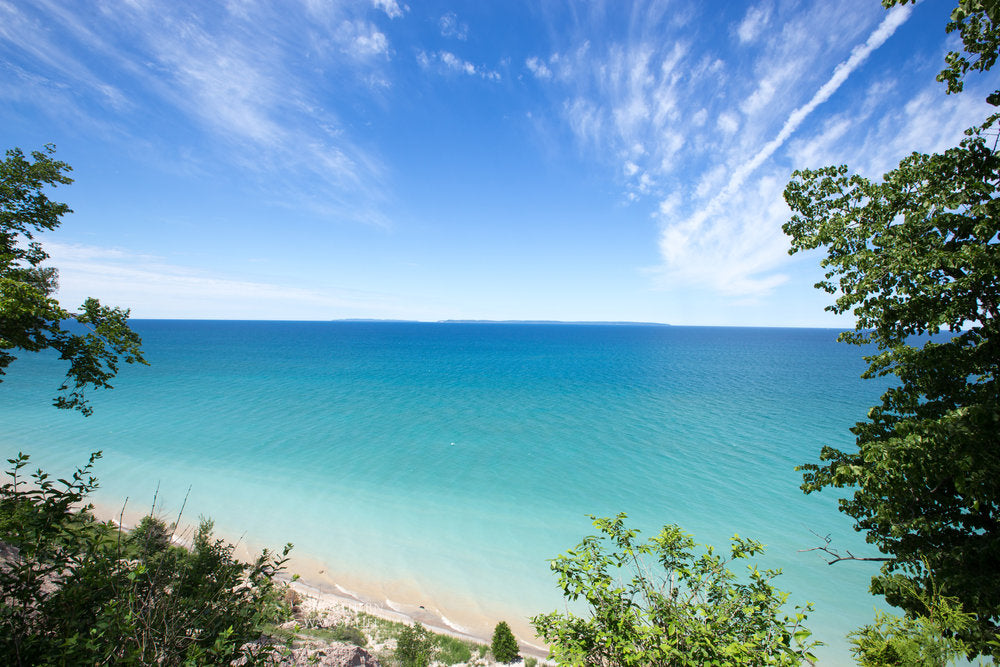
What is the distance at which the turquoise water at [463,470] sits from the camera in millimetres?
15297

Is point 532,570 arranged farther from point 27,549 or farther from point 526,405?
point 526,405

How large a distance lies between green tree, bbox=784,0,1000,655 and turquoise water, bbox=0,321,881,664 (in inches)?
339

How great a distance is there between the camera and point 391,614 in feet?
42.0

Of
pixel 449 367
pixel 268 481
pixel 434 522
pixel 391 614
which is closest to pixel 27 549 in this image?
pixel 391 614

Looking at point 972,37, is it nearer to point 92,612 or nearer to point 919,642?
point 919,642

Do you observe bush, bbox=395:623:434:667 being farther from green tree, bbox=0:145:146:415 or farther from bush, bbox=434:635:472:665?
green tree, bbox=0:145:146:415

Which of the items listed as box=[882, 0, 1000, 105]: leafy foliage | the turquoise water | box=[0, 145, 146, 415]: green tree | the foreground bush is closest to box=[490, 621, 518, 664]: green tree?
the turquoise water

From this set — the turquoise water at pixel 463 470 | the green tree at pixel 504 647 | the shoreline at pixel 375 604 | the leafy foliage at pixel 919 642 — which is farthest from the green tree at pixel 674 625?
the turquoise water at pixel 463 470

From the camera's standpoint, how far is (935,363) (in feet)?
20.6

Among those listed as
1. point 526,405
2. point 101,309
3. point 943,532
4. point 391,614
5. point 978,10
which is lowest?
point 391,614

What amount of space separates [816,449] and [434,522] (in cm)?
2895

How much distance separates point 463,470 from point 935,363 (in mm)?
22538

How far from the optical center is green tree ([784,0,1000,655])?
5.65 m

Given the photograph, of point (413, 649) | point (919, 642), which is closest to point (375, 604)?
point (413, 649)
